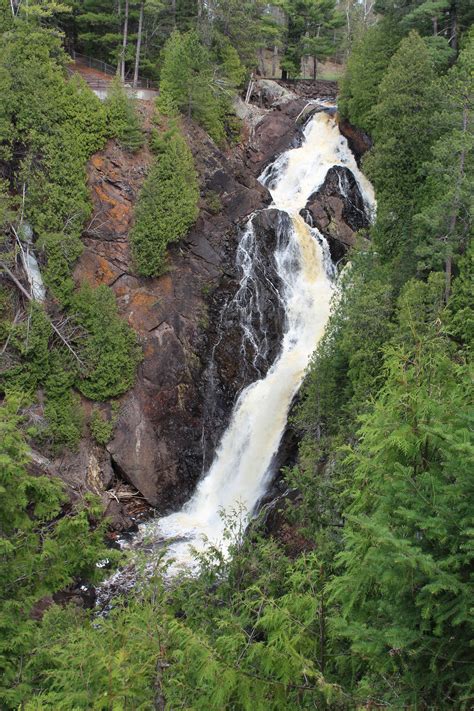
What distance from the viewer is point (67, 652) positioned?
5.79 metres

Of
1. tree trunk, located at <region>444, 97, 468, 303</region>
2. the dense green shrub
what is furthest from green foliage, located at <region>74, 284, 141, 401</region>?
tree trunk, located at <region>444, 97, 468, 303</region>

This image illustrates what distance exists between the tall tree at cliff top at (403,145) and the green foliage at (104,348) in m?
10.2

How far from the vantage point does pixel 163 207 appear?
23359 millimetres

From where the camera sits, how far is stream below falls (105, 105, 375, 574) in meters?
19.3

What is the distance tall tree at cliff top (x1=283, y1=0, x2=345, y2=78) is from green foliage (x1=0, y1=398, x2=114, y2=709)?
43.2m

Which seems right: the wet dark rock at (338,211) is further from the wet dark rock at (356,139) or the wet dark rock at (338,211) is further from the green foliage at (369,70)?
the green foliage at (369,70)

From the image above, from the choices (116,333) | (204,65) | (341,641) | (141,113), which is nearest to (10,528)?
(341,641)

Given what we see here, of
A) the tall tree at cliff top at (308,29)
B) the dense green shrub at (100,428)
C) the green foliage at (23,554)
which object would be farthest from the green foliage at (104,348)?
the tall tree at cliff top at (308,29)

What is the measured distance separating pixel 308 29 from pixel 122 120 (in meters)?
28.6

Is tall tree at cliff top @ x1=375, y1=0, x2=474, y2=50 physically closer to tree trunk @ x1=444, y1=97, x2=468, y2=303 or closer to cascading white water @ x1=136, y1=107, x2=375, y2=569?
cascading white water @ x1=136, y1=107, x2=375, y2=569

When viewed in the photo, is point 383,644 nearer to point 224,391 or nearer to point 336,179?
point 224,391

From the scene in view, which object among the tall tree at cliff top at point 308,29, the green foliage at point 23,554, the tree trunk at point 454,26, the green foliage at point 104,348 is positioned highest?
the tall tree at cliff top at point 308,29

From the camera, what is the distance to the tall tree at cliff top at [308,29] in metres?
43.3

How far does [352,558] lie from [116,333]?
695 inches
